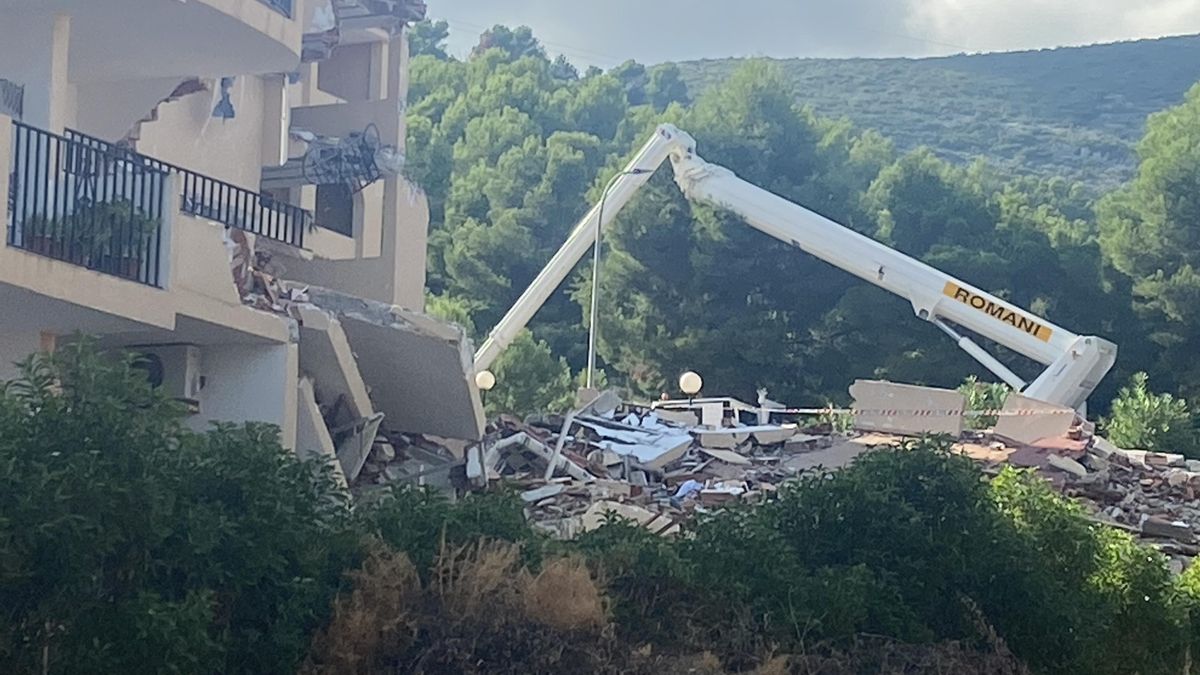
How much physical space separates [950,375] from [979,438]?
567 inches

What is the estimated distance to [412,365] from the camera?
1725 cm

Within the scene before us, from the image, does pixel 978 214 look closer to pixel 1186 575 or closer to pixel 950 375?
pixel 950 375

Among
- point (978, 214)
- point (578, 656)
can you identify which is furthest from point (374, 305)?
point (978, 214)

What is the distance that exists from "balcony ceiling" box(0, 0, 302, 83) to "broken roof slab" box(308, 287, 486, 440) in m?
2.37

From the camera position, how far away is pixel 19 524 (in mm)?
7992

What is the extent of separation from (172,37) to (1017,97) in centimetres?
12926

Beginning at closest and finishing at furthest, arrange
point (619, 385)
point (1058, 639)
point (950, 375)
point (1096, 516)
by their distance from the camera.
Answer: point (1058, 639), point (1096, 516), point (950, 375), point (619, 385)

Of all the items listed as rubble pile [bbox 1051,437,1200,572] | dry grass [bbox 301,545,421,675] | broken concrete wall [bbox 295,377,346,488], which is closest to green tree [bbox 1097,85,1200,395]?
rubble pile [bbox 1051,437,1200,572]

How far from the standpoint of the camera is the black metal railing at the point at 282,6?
1474 centimetres

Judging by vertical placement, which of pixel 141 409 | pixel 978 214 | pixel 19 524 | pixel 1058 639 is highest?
pixel 978 214

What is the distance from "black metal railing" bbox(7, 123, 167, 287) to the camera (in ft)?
38.9

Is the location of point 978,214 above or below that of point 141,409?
above

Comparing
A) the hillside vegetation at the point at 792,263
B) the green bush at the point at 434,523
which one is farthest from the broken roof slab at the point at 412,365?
the hillside vegetation at the point at 792,263

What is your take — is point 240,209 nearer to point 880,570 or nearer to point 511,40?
point 880,570
